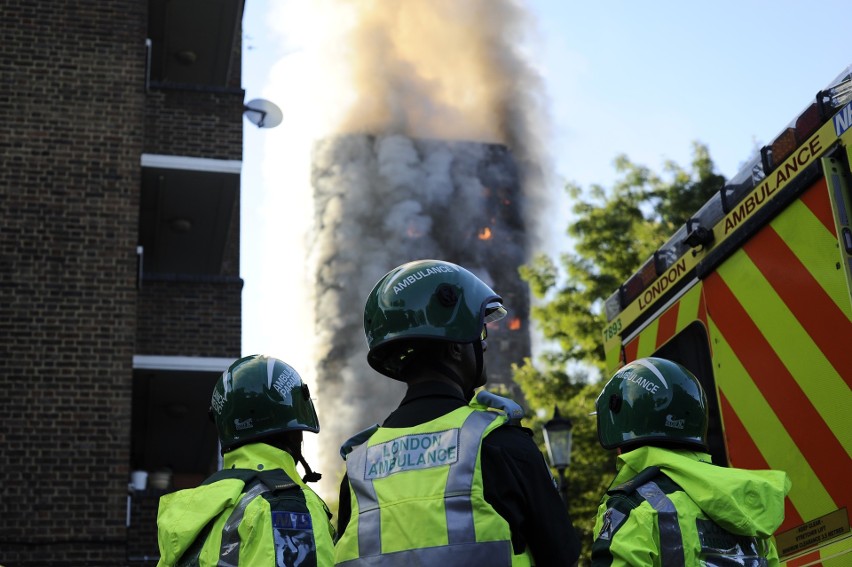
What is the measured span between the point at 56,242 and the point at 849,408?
11.3m

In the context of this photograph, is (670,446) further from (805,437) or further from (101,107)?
(101,107)

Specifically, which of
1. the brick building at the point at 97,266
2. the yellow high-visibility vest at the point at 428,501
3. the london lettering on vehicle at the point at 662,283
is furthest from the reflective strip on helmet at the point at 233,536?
the brick building at the point at 97,266

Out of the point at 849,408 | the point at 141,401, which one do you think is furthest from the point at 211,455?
the point at 849,408

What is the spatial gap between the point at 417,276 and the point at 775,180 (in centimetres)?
214

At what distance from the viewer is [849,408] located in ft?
13.7

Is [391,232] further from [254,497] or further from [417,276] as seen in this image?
[417,276]

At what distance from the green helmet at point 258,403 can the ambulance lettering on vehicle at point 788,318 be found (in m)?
1.23

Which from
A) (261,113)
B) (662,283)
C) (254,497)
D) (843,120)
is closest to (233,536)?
(254,497)

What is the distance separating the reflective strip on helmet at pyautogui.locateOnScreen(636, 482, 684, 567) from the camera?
3250 millimetres

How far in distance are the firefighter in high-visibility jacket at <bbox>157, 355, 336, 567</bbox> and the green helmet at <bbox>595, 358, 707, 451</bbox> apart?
3.20 feet

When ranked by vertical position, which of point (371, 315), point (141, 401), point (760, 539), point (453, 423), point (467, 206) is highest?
point (467, 206)

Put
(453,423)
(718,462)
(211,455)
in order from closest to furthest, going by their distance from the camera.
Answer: (453,423)
(718,462)
(211,455)

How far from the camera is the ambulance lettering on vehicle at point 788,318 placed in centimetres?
425

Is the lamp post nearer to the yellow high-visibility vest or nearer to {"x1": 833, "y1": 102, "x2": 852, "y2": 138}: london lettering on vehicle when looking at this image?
{"x1": 833, "y1": 102, "x2": 852, "y2": 138}: london lettering on vehicle
